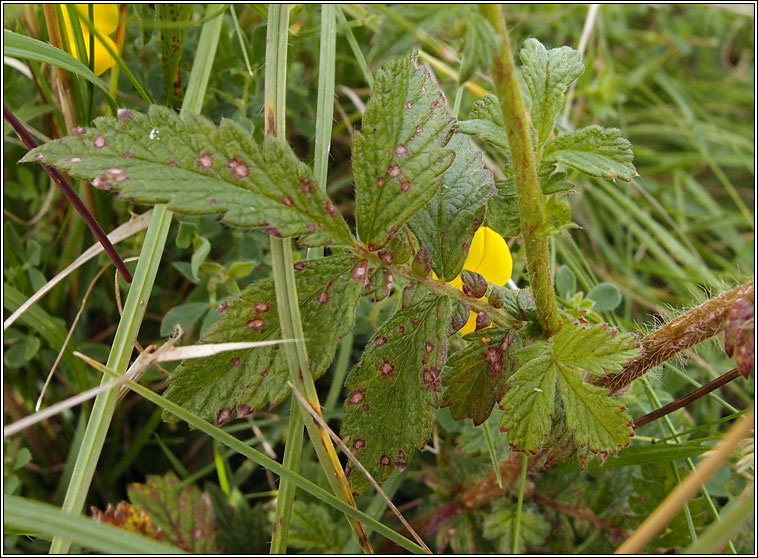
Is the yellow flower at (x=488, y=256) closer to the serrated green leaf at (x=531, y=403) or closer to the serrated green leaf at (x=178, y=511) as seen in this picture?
the serrated green leaf at (x=531, y=403)

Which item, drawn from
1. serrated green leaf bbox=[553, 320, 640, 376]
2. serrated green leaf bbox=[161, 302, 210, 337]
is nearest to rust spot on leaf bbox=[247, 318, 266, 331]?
serrated green leaf bbox=[553, 320, 640, 376]

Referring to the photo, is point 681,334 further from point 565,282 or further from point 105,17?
point 105,17

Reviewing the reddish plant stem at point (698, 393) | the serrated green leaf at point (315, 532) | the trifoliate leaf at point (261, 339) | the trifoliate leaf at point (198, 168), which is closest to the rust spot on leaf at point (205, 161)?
the trifoliate leaf at point (198, 168)

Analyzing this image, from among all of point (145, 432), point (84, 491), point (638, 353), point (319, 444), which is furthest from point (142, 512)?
point (638, 353)

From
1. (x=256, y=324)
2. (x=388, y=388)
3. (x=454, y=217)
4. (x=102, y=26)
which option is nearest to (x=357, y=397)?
(x=388, y=388)

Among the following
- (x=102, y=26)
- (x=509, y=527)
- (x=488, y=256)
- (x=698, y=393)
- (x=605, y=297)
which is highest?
(x=102, y=26)

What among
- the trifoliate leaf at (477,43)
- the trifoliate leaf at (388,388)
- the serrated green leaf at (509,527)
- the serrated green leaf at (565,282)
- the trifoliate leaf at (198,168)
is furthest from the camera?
the serrated green leaf at (565,282)

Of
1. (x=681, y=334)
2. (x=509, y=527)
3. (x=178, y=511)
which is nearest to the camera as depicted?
(x=681, y=334)
